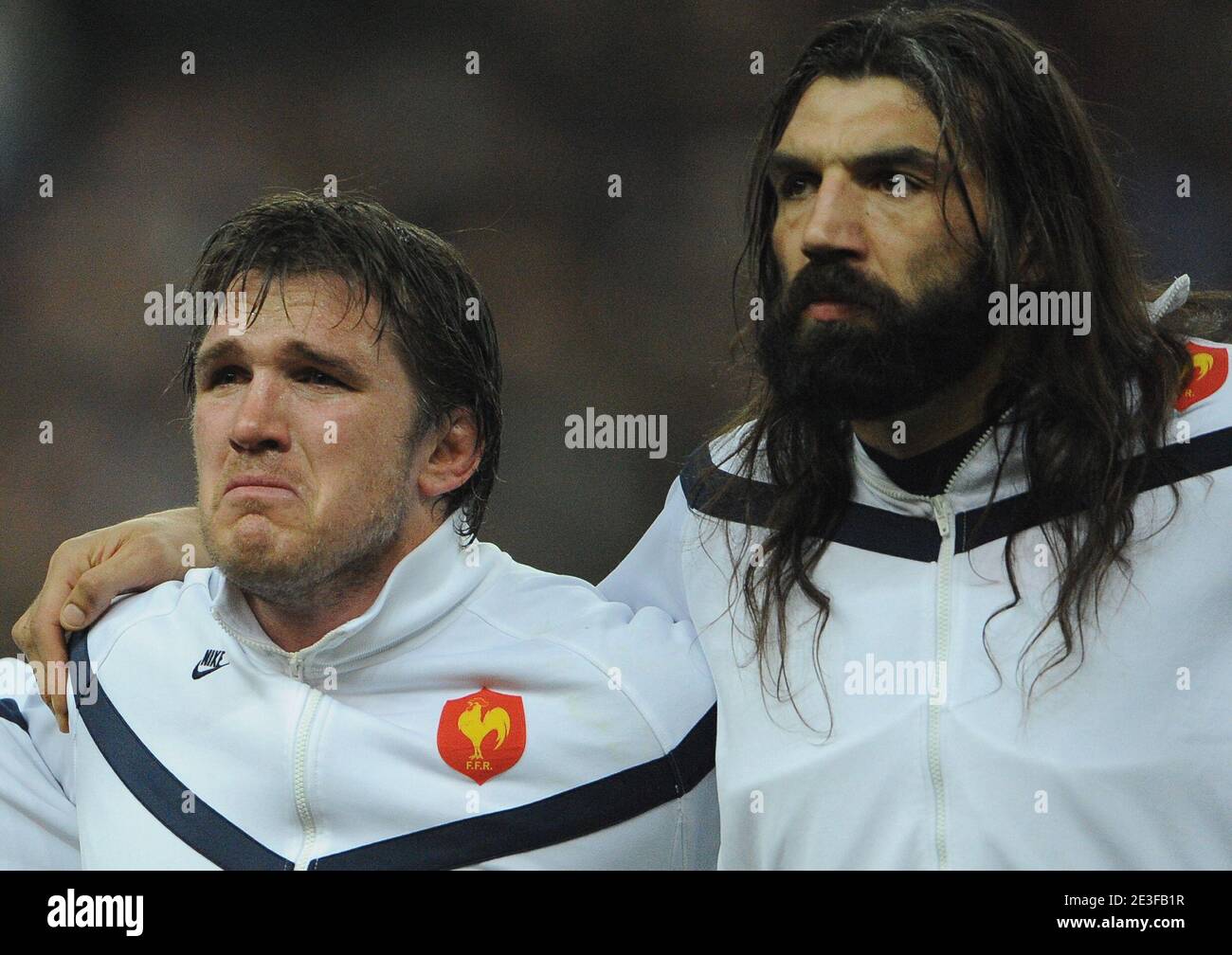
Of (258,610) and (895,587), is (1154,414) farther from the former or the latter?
(258,610)

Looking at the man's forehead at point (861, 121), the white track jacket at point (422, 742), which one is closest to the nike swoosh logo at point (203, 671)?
the white track jacket at point (422, 742)

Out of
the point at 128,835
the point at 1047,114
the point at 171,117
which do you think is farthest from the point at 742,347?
the point at 171,117

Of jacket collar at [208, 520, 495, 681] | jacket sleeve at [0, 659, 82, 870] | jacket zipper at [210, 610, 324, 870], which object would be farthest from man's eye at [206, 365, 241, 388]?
jacket sleeve at [0, 659, 82, 870]

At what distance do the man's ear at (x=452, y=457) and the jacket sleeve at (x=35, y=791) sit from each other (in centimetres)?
71

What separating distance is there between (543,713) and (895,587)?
53 cm

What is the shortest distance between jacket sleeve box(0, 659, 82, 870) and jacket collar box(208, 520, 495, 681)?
15.6 inches

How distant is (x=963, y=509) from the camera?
6.30ft

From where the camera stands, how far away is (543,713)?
6.84ft

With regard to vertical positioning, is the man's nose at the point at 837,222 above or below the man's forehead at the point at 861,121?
below

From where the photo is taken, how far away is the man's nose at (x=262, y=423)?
2.06m

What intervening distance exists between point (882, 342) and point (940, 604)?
0.34 meters

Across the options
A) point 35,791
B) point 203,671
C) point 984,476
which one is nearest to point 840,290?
point 984,476

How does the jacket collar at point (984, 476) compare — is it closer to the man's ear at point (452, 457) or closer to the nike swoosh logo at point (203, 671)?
the man's ear at point (452, 457)

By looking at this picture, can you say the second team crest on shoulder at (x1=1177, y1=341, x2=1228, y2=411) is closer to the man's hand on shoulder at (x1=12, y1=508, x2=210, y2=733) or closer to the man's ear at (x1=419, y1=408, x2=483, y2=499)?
the man's ear at (x1=419, y1=408, x2=483, y2=499)
